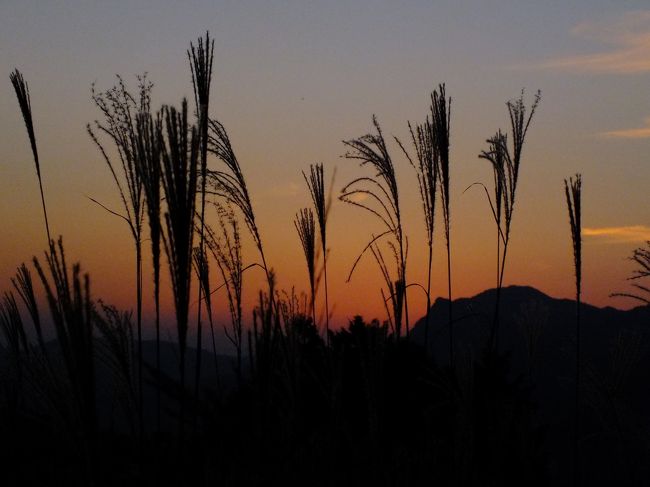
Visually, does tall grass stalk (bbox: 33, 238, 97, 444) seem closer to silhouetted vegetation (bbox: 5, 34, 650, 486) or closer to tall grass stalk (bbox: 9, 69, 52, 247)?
silhouetted vegetation (bbox: 5, 34, 650, 486)

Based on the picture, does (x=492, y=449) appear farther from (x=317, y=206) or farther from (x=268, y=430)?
(x=317, y=206)

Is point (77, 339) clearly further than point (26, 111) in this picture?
No

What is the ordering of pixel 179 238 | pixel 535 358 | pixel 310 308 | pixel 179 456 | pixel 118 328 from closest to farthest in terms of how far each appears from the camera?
1. pixel 179 238
2. pixel 179 456
3. pixel 118 328
4. pixel 310 308
5. pixel 535 358

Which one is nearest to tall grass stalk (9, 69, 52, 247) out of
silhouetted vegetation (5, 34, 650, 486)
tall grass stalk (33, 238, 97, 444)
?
silhouetted vegetation (5, 34, 650, 486)

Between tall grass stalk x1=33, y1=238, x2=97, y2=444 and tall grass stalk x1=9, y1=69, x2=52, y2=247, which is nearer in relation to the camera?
tall grass stalk x1=33, y1=238, x2=97, y2=444

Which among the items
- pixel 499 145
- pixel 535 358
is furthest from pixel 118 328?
pixel 535 358

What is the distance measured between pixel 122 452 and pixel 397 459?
6.74ft

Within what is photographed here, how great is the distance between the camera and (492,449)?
3.90 meters

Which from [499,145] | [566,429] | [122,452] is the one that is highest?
[499,145]

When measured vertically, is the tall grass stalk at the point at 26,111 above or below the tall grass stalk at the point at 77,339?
above

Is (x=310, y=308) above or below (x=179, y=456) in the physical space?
above

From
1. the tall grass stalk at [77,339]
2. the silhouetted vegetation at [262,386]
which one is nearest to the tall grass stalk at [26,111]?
the silhouetted vegetation at [262,386]

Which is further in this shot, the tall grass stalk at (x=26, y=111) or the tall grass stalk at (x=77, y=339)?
the tall grass stalk at (x=26, y=111)

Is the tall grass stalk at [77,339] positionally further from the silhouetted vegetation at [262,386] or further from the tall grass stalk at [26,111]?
the tall grass stalk at [26,111]
